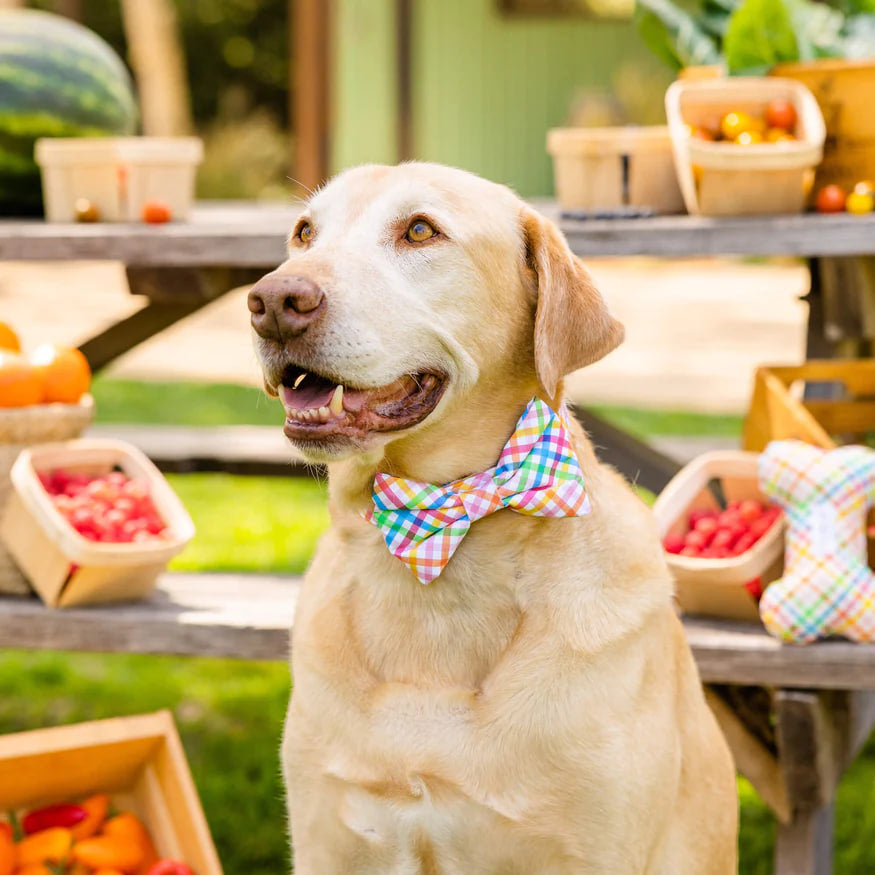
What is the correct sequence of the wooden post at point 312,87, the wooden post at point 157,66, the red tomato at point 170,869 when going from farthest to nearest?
the wooden post at point 157,66 < the wooden post at point 312,87 < the red tomato at point 170,869

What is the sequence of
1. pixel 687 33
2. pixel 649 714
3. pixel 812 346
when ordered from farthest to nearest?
1. pixel 812 346
2. pixel 687 33
3. pixel 649 714

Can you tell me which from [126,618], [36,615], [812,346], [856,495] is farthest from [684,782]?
[812,346]

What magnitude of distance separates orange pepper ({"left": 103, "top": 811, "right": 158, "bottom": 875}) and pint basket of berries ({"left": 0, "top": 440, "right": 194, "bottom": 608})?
46 centimetres

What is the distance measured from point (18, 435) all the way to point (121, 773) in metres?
0.76

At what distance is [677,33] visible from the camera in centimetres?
349

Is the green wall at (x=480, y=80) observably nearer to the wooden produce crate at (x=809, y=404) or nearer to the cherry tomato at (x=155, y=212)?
the cherry tomato at (x=155, y=212)

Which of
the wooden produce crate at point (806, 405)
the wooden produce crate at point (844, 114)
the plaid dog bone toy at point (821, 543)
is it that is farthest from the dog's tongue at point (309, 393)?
the wooden produce crate at point (844, 114)

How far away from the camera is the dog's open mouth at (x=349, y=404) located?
6.27ft

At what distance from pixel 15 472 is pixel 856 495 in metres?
1.74

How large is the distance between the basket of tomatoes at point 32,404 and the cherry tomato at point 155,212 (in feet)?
1.24

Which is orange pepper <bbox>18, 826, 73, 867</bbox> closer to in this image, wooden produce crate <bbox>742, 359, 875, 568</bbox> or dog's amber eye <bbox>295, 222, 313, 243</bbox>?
dog's amber eye <bbox>295, 222, 313, 243</bbox>

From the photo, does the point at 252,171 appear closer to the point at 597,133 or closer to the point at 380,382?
the point at 597,133

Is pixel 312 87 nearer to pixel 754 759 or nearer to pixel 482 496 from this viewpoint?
pixel 754 759

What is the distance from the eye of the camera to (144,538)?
9.39 feet
